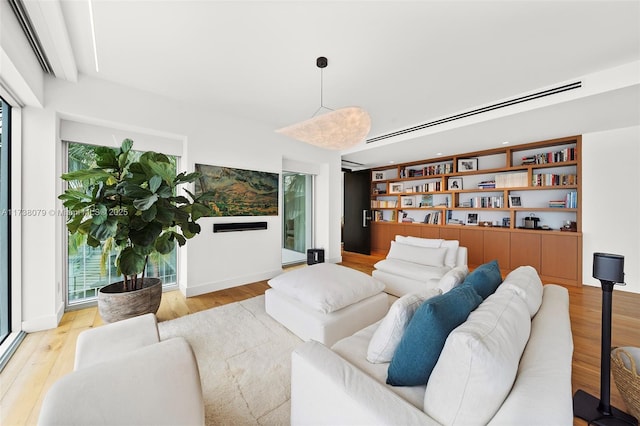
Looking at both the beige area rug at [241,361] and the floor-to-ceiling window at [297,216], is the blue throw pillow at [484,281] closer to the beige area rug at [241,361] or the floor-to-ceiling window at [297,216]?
the beige area rug at [241,361]

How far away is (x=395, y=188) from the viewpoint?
638cm

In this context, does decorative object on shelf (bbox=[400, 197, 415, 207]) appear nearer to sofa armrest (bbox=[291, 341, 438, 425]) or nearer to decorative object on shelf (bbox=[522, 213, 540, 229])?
decorative object on shelf (bbox=[522, 213, 540, 229])

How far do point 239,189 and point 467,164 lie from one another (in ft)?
15.5

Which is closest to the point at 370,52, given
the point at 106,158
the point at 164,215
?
the point at 164,215

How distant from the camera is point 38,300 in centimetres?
239

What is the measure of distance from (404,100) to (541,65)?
1350 millimetres

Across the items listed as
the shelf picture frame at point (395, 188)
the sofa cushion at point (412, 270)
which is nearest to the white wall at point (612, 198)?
the sofa cushion at point (412, 270)

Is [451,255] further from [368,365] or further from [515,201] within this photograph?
[368,365]

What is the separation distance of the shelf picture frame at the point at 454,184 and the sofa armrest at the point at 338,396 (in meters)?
5.20

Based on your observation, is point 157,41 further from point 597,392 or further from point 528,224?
point 528,224

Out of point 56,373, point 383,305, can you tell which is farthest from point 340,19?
point 56,373

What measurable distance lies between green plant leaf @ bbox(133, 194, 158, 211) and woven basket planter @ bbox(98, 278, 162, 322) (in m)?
0.85

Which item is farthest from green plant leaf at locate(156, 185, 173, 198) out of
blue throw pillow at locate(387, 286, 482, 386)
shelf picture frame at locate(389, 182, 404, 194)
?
shelf picture frame at locate(389, 182, 404, 194)

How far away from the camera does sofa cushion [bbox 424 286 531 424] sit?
783mm
